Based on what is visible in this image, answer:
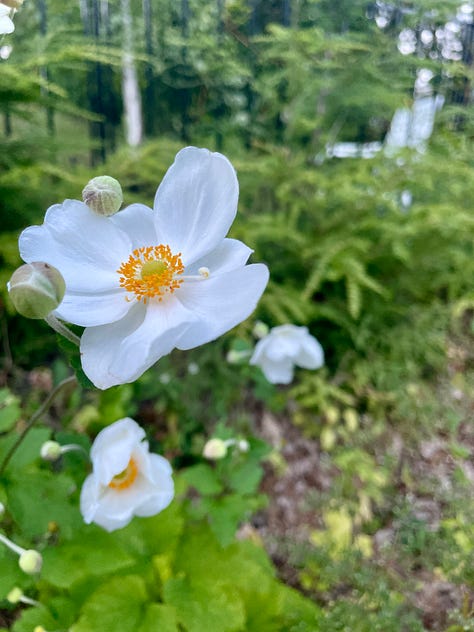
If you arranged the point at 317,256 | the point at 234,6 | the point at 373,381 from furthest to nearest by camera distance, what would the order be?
the point at 234,6 < the point at 317,256 < the point at 373,381

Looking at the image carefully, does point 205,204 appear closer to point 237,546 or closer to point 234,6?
point 237,546

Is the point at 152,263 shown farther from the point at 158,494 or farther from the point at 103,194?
the point at 158,494

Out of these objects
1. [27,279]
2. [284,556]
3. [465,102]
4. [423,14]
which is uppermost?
[423,14]

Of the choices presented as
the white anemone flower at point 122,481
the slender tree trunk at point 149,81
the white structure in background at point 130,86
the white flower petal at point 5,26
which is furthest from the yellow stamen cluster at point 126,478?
the slender tree trunk at point 149,81

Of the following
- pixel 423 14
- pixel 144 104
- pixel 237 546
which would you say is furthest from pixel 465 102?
pixel 237 546

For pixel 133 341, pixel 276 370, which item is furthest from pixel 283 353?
pixel 133 341

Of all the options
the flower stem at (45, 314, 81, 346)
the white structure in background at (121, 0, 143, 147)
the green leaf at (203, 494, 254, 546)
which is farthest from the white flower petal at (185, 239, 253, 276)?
the white structure in background at (121, 0, 143, 147)

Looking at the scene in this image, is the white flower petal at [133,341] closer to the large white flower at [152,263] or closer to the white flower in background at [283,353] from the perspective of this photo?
the large white flower at [152,263]
